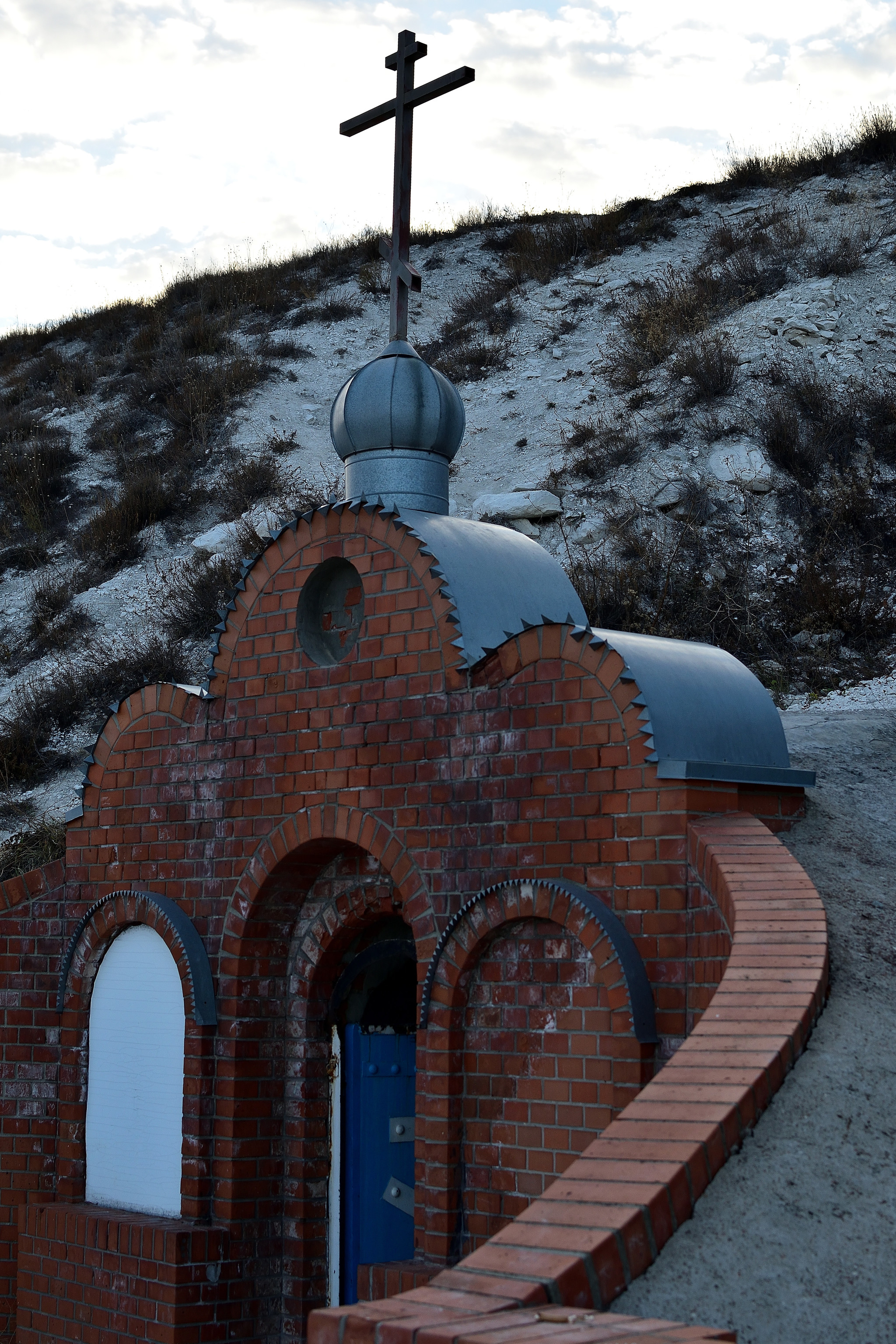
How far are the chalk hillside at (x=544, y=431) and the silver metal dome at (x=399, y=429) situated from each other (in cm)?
400

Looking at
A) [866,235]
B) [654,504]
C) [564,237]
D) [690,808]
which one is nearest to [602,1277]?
[690,808]

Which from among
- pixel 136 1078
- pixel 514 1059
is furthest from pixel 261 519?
pixel 514 1059

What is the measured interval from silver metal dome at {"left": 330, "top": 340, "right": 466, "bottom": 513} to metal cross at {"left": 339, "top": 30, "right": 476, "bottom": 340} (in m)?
0.28

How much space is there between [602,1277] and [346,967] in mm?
3863

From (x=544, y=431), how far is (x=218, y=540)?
4357 millimetres

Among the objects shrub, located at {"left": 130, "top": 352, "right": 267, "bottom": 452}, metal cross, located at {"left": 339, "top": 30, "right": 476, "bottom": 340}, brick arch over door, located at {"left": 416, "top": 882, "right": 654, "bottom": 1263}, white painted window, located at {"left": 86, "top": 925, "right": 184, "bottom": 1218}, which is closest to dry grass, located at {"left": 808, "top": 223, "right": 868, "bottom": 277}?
shrub, located at {"left": 130, "top": 352, "right": 267, "bottom": 452}

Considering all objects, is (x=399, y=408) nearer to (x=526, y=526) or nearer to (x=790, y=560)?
(x=790, y=560)

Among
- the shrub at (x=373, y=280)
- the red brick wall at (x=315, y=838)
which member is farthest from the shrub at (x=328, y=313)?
the red brick wall at (x=315, y=838)

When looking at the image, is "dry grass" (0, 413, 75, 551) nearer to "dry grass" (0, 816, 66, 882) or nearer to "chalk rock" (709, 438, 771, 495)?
"dry grass" (0, 816, 66, 882)

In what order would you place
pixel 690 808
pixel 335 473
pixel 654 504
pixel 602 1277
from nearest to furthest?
pixel 602 1277 → pixel 690 808 → pixel 654 504 → pixel 335 473

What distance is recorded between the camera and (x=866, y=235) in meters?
18.4

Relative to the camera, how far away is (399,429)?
676cm

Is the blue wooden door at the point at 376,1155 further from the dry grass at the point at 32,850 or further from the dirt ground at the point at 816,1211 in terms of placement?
the dry grass at the point at 32,850

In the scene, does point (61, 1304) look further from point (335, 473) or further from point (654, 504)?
point (335, 473)
